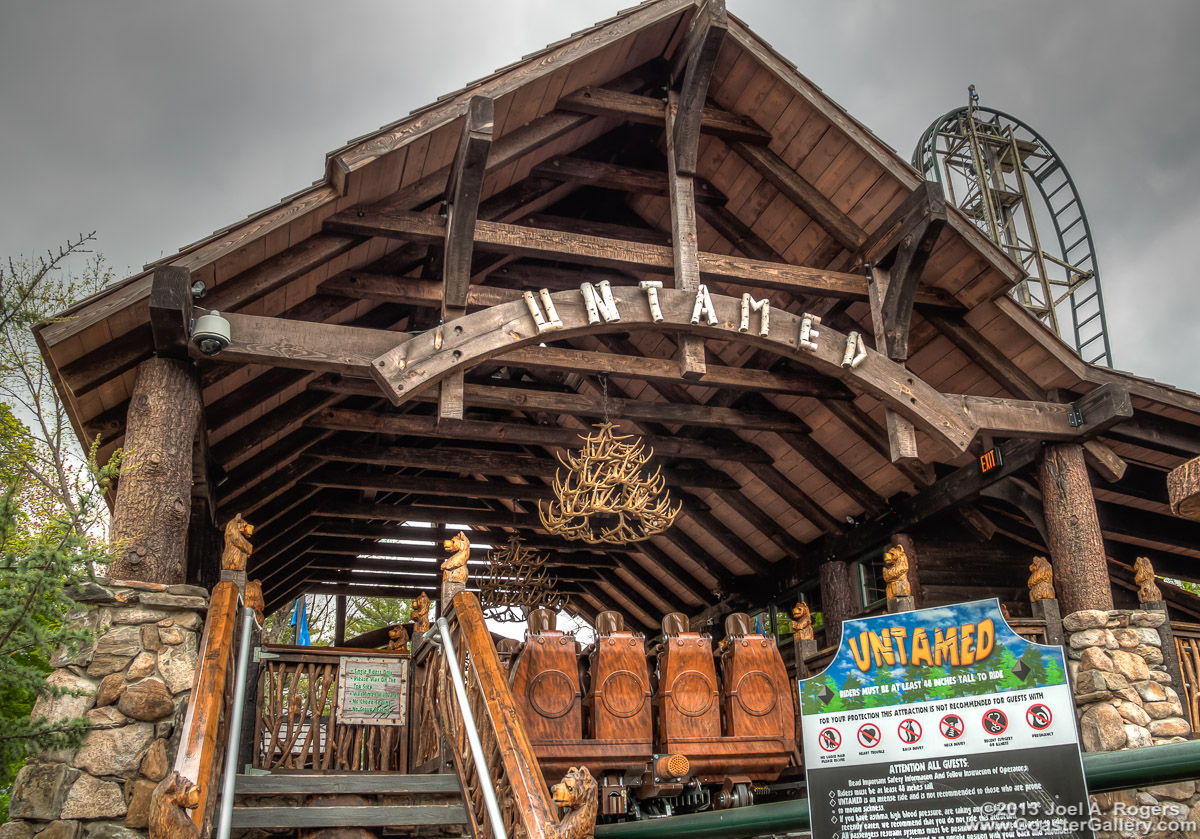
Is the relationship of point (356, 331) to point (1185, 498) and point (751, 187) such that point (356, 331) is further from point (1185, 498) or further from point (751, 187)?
point (1185, 498)

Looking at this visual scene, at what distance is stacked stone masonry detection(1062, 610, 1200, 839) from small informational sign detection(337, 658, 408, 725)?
5266 millimetres

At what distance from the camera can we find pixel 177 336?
6.23 meters

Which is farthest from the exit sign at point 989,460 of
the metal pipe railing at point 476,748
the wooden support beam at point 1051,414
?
the metal pipe railing at point 476,748

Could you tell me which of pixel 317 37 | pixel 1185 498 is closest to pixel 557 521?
pixel 1185 498

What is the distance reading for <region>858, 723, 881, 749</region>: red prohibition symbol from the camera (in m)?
4.09

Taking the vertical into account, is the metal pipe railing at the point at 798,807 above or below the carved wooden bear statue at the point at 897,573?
below

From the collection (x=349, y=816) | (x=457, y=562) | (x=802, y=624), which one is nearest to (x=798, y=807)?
(x=349, y=816)

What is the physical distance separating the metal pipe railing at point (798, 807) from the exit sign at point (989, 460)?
606 cm

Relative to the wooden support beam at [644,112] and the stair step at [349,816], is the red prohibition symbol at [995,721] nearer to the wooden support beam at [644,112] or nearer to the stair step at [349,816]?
the stair step at [349,816]

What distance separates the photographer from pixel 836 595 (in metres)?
Result: 11.7

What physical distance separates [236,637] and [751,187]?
641 cm

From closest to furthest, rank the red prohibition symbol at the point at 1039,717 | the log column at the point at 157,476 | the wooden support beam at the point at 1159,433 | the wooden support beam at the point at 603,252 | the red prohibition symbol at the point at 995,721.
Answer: the red prohibition symbol at the point at 1039,717 < the red prohibition symbol at the point at 995,721 < the log column at the point at 157,476 < the wooden support beam at the point at 603,252 < the wooden support beam at the point at 1159,433

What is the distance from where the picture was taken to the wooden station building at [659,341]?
21.6 feet

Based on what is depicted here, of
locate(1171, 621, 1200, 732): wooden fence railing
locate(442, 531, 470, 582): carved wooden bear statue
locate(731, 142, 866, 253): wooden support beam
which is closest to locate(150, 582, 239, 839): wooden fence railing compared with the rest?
locate(442, 531, 470, 582): carved wooden bear statue
